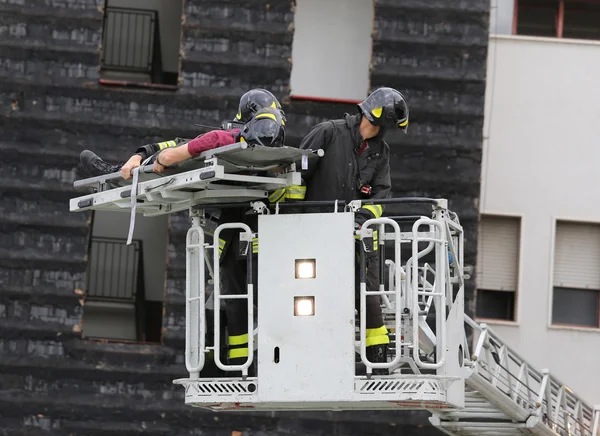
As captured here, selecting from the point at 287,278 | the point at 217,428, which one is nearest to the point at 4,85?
the point at 217,428

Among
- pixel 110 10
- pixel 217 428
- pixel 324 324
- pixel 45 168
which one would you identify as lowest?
pixel 217 428

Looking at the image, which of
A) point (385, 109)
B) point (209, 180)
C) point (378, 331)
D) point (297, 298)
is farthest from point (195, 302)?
point (385, 109)

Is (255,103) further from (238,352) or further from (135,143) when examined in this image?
(135,143)

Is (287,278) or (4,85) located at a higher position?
(4,85)

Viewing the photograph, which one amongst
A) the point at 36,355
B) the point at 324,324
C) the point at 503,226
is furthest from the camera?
the point at 503,226

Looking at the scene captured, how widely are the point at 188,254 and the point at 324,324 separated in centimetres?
138

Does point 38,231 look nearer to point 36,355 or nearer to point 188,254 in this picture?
point 36,355

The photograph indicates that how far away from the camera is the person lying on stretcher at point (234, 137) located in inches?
510

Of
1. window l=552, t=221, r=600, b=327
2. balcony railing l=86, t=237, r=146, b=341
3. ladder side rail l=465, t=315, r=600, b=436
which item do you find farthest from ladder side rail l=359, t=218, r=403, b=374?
window l=552, t=221, r=600, b=327

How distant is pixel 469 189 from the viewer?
22.4m

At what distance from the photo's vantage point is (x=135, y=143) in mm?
22141

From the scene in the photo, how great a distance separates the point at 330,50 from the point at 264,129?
33.6 feet

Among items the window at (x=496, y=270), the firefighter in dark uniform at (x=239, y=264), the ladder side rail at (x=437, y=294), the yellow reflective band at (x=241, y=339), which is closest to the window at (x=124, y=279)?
the window at (x=496, y=270)

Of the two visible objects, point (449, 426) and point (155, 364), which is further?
point (155, 364)
